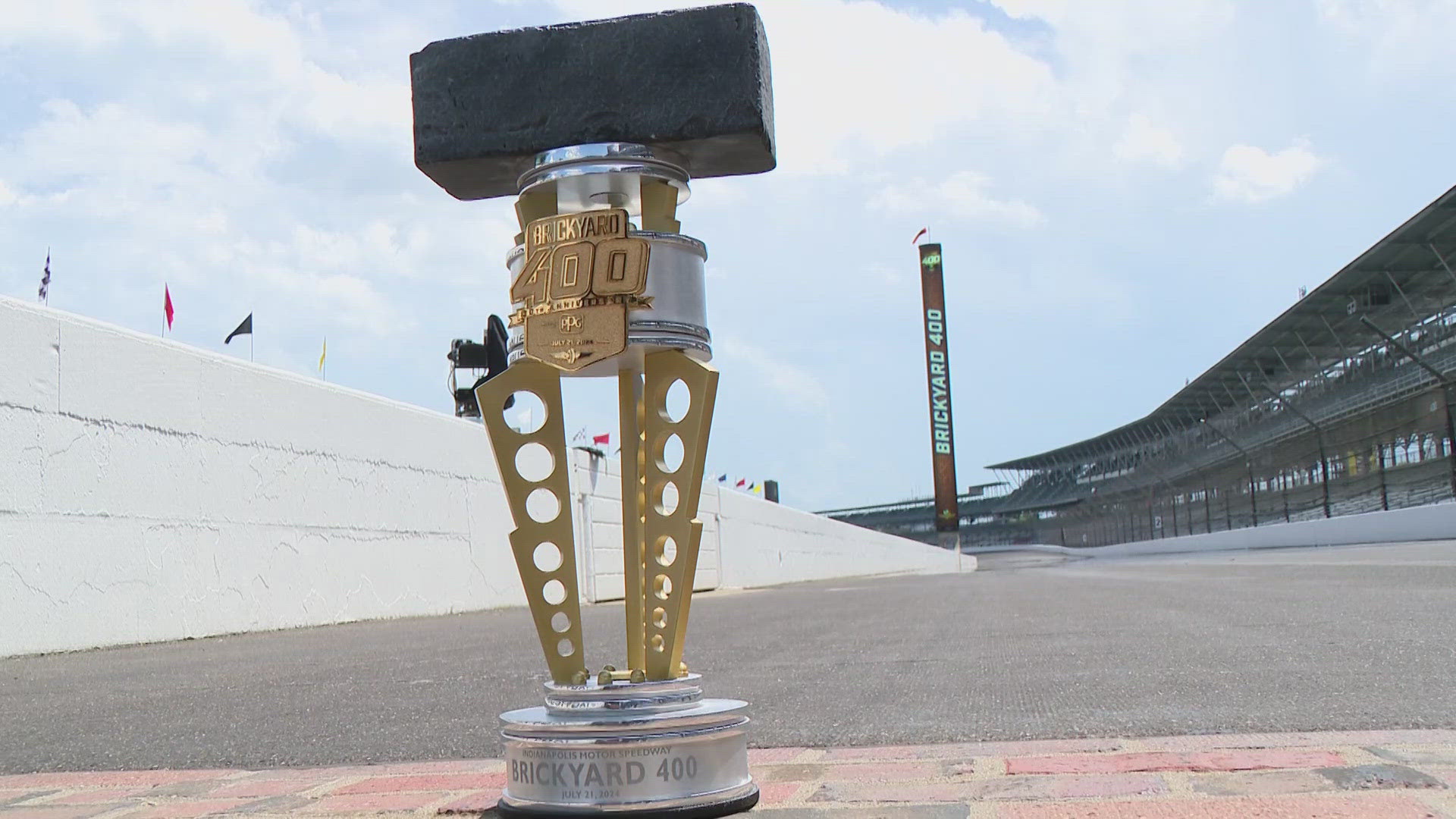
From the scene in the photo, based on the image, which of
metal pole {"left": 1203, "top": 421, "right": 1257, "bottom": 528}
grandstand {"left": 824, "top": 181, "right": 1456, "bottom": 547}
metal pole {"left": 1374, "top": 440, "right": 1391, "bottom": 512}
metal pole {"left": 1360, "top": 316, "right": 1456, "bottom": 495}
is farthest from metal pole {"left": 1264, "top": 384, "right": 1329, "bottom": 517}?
metal pole {"left": 1360, "top": 316, "right": 1456, "bottom": 495}

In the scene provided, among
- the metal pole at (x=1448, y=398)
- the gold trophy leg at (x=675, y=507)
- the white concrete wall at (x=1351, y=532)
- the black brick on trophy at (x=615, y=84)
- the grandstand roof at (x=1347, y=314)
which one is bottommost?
the white concrete wall at (x=1351, y=532)

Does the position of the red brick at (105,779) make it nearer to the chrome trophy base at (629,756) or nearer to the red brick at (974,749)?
the chrome trophy base at (629,756)

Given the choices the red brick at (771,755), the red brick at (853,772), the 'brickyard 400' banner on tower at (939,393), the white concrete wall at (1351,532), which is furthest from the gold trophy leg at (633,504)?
the 'brickyard 400' banner on tower at (939,393)

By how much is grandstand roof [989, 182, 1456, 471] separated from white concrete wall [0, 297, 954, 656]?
21.5 m

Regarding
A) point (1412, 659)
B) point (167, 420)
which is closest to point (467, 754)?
point (1412, 659)

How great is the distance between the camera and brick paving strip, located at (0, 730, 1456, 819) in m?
2.03

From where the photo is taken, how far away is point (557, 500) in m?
2.16

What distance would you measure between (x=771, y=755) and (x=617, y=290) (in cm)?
126

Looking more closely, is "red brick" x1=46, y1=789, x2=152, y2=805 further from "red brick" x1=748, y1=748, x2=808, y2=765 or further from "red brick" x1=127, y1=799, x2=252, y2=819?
"red brick" x1=748, y1=748, x2=808, y2=765

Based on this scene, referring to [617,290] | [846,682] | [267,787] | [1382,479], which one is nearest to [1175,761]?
[617,290]

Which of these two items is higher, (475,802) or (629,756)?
(629,756)

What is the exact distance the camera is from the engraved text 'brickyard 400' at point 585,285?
2.02m

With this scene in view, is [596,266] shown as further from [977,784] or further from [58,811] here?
[58,811]

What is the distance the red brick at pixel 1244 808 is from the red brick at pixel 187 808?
144 cm
